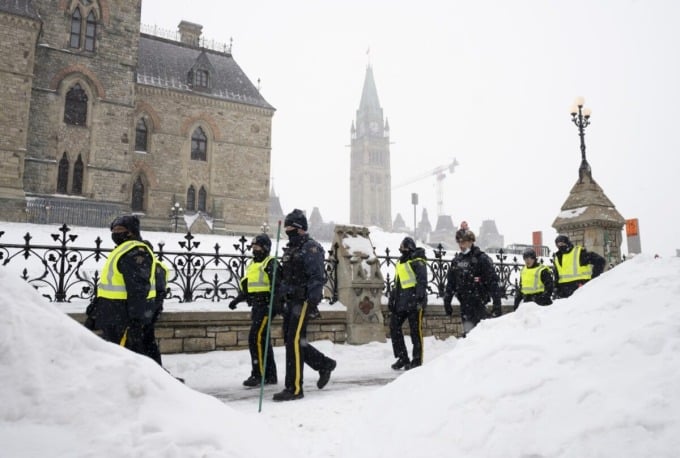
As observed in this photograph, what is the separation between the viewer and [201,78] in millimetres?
32000

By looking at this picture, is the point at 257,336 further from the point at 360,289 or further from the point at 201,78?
the point at 201,78

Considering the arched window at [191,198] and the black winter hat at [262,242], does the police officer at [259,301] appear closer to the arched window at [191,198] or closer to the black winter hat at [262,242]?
the black winter hat at [262,242]

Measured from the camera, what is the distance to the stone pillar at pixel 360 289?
8180 millimetres

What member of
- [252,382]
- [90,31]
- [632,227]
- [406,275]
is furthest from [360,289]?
[90,31]

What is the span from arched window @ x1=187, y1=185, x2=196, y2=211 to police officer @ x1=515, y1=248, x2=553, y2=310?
87.3 feet

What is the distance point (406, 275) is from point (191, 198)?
26.5 metres

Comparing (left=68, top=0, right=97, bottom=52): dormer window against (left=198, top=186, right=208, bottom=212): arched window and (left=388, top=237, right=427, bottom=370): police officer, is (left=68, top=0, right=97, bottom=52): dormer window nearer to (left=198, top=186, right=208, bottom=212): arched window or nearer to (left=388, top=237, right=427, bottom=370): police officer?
(left=198, top=186, right=208, bottom=212): arched window

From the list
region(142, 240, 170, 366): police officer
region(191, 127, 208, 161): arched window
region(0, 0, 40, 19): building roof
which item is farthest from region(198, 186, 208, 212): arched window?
region(142, 240, 170, 366): police officer

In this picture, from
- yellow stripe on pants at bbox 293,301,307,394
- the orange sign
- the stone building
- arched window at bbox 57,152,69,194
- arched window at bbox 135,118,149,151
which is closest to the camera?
yellow stripe on pants at bbox 293,301,307,394

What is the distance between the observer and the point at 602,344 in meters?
2.72

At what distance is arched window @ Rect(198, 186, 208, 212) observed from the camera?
31203mm

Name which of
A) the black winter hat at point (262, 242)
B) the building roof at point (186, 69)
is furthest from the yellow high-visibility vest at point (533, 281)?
the building roof at point (186, 69)

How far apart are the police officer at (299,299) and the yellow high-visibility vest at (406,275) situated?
6.70 feet

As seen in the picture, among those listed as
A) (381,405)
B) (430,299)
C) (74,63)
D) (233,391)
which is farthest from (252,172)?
(381,405)
